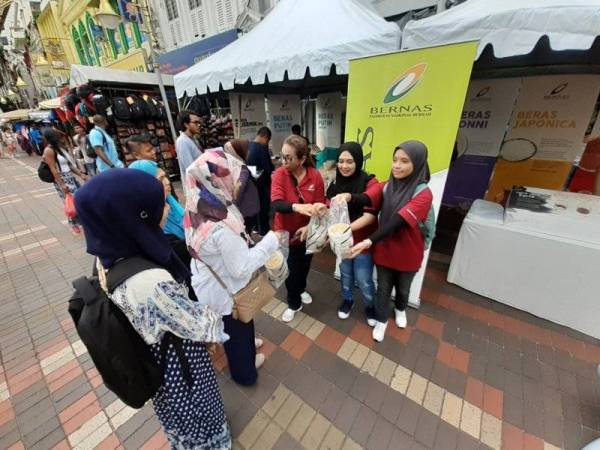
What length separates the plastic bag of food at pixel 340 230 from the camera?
1.81m

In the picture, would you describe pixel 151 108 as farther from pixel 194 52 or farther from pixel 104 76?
pixel 194 52

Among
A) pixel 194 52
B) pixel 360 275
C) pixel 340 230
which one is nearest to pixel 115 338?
pixel 340 230

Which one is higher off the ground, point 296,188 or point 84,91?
point 84,91

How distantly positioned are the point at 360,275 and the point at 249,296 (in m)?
1.21

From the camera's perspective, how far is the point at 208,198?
128 cm

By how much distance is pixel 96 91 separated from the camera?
651 cm

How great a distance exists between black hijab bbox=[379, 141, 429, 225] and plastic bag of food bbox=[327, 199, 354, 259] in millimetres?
337

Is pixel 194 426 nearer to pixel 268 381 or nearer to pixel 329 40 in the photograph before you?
pixel 268 381

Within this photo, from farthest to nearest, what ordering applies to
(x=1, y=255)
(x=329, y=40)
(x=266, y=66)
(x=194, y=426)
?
(x=1, y=255) < (x=266, y=66) < (x=329, y=40) < (x=194, y=426)

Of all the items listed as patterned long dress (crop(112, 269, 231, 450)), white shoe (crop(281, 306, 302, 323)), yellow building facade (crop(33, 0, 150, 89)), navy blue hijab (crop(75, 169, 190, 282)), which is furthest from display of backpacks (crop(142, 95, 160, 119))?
patterned long dress (crop(112, 269, 231, 450))

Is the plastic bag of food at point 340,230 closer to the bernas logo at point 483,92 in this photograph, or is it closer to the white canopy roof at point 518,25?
the white canopy roof at point 518,25

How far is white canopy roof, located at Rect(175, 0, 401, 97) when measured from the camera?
3.03 metres

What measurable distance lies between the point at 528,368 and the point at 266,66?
4376mm

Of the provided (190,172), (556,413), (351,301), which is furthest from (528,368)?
(190,172)
